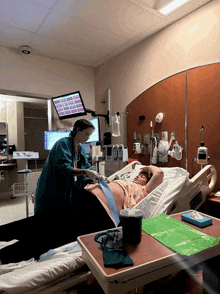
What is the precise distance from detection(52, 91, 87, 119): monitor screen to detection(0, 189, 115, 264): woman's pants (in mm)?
2035

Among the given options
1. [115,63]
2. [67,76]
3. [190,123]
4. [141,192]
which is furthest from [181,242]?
[67,76]

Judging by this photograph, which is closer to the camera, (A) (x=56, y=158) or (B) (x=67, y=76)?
(A) (x=56, y=158)

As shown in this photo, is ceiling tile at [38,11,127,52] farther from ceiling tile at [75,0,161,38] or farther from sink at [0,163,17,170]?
sink at [0,163,17,170]

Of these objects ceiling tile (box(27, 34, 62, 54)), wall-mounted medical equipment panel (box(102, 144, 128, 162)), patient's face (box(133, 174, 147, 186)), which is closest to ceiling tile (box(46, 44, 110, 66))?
ceiling tile (box(27, 34, 62, 54))

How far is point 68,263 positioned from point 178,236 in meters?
0.57

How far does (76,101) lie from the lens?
11.1 feet

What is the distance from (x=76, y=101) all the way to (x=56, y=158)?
184 centimetres

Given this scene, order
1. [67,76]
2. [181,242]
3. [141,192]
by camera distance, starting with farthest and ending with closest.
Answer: [67,76], [141,192], [181,242]

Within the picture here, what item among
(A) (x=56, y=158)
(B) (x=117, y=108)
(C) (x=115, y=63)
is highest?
(C) (x=115, y=63)

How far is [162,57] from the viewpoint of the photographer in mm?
2660

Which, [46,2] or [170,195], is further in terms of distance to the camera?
[46,2]

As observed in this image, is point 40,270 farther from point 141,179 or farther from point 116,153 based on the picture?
point 116,153

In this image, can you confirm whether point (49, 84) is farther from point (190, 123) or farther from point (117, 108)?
point (190, 123)

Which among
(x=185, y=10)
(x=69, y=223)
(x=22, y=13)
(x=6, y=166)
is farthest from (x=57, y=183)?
(x=6, y=166)
